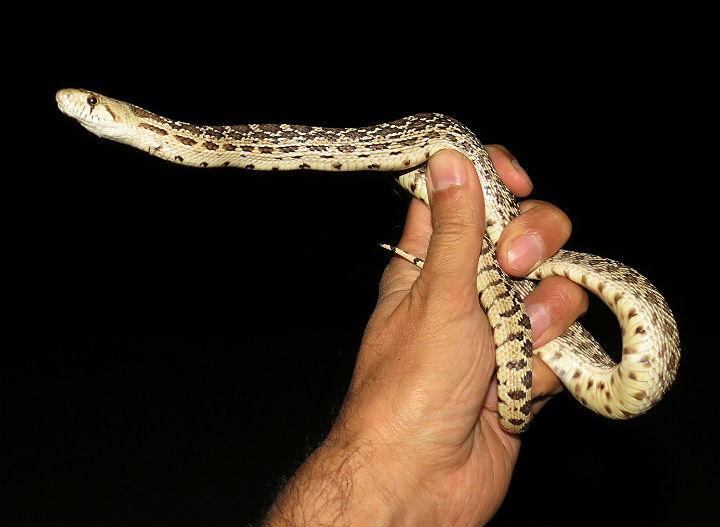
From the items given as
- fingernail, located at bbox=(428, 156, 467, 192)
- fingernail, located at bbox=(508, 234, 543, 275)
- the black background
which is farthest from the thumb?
the black background

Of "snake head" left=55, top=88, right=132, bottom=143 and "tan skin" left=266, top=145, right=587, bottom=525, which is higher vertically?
"snake head" left=55, top=88, right=132, bottom=143

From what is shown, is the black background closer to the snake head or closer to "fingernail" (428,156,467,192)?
"fingernail" (428,156,467,192)

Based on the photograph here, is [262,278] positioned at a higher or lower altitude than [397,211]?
lower

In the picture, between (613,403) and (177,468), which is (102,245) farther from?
(613,403)

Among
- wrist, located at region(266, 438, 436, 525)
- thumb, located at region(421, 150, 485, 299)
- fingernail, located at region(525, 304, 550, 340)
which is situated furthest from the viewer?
fingernail, located at region(525, 304, 550, 340)

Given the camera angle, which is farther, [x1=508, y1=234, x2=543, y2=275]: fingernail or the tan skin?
[x1=508, y1=234, x2=543, y2=275]: fingernail

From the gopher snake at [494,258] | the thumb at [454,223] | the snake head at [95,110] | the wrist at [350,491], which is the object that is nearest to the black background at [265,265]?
the gopher snake at [494,258]

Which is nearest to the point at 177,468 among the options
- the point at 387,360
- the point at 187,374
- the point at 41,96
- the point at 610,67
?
the point at 187,374
